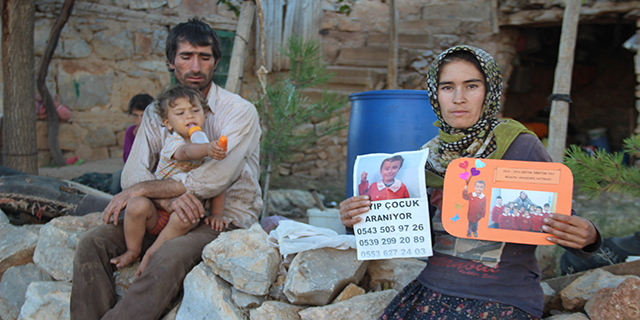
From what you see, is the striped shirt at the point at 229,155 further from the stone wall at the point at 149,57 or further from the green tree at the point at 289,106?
the stone wall at the point at 149,57

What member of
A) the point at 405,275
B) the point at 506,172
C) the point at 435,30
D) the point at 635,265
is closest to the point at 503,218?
the point at 506,172

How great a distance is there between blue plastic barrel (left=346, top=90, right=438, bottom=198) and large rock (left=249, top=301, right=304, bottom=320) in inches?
55.3

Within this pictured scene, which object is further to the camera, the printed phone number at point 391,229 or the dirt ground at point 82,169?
the dirt ground at point 82,169

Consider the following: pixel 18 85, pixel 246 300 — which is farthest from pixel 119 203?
pixel 18 85

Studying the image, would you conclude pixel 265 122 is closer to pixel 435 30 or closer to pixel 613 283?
pixel 613 283

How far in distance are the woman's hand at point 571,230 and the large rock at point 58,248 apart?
8.38 ft

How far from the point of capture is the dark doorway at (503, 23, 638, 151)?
8.23 metres

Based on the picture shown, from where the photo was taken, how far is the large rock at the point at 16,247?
114 inches

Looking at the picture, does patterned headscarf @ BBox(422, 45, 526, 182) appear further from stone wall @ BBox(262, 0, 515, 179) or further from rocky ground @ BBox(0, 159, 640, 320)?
stone wall @ BBox(262, 0, 515, 179)

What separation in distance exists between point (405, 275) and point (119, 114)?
5.80 m

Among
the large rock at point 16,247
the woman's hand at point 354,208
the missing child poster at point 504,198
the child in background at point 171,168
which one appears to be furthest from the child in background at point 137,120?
the missing child poster at point 504,198

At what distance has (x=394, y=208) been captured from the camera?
168 centimetres

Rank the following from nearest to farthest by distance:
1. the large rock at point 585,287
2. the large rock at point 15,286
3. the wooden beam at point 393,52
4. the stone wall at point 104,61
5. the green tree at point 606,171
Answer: the large rock at point 585,287, the green tree at point 606,171, the large rock at point 15,286, the wooden beam at point 393,52, the stone wall at point 104,61

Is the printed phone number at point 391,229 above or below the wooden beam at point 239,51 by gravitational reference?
below
